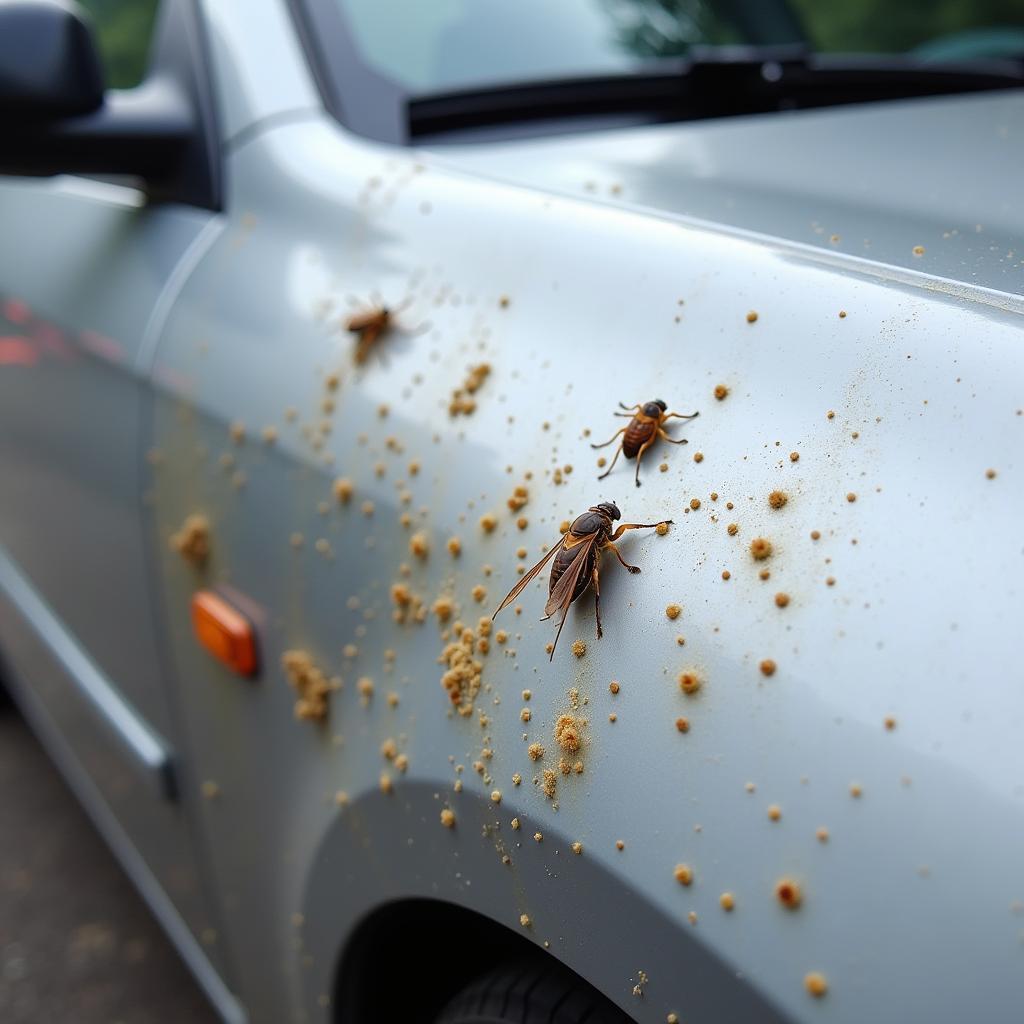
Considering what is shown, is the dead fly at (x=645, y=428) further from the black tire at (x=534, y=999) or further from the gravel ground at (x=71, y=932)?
the gravel ground at (x=71, y=932)


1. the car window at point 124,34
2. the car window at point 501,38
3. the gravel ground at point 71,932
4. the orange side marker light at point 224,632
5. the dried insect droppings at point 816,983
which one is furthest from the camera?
the gravel ground at point 71,932

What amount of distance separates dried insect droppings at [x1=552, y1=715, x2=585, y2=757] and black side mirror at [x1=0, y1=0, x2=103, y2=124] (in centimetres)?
129

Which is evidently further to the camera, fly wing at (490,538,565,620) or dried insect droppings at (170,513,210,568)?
dried insect droppings at (170,513,210,568)

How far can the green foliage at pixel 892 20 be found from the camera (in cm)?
372

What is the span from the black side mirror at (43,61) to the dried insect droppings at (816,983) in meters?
1.58

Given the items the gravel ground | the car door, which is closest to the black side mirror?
the car door

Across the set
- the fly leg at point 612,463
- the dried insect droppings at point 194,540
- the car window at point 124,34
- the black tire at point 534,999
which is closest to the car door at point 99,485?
the dried insect droppings at point 194,540

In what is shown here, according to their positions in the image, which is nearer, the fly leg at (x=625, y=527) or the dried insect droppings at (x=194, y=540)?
the fly leg at (x=625, y=527)

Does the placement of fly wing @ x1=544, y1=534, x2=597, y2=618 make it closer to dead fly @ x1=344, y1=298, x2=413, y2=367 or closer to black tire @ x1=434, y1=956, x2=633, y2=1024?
black tire @ x1=434, y1=956, x2=633, y2=1024

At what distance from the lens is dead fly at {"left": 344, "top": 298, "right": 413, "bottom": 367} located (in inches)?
52.4

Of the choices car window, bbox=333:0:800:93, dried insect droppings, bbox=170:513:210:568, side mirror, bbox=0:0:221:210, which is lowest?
dried insect droppings, bbox=170:513:210:568

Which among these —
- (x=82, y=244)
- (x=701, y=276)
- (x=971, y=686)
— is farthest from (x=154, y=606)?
(x=971, y=686)

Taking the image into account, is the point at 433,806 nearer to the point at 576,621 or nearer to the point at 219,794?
the point at 576,621

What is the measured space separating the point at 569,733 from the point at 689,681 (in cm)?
13
